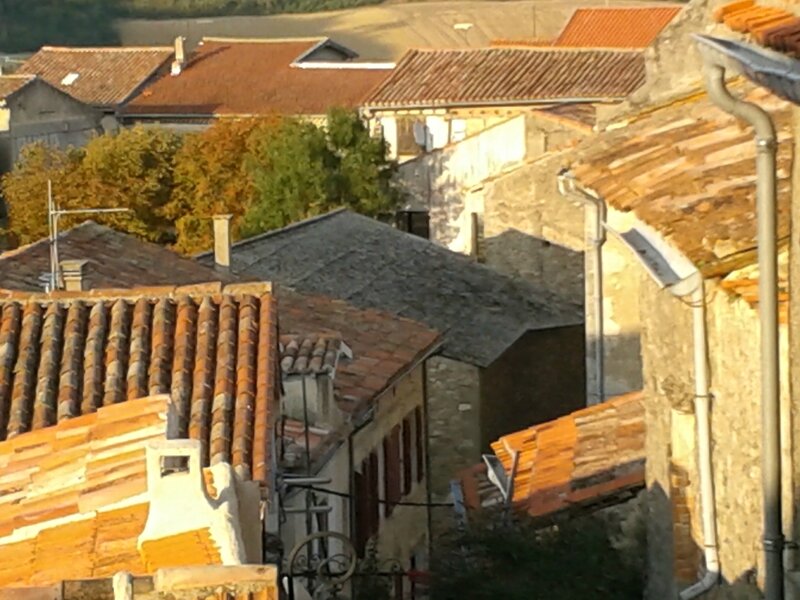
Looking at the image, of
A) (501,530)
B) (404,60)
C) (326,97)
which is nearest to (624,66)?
(404,60)

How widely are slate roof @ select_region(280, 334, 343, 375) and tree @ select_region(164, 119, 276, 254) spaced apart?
27898 millimetres

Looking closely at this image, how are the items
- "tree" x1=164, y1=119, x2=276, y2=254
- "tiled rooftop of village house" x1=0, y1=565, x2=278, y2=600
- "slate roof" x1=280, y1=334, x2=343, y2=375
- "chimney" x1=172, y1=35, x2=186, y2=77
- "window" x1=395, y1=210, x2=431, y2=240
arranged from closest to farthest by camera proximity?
"tiled rooftop of village house" x1=0, y1=565, x2=278, y2=600
"slate roof" x1=280, y1=334, x2=343, y2=375
"window" x1=395, y1=210, x2=431, y2=240
"tree" x1=164, y1=119, x2=276, y2=254
"chimney" x1=172, y1=35, x2=186, y2=77

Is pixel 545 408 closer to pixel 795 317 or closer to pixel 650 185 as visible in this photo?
pixel 650 185

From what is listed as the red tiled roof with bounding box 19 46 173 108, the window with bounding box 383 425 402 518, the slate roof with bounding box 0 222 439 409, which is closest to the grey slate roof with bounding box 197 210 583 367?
the slate roof with bounding box 0 222 439 409

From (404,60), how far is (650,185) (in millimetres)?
43671

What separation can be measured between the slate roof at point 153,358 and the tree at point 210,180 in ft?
110

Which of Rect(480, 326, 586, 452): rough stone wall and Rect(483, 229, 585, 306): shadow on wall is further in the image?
Rect(483, 229, 585, 306): shadow on wall

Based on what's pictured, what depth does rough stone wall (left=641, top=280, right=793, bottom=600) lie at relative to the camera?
33.3 feet

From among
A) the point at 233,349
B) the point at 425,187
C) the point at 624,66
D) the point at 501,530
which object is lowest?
the point at 501,530

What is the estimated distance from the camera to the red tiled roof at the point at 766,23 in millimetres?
7828

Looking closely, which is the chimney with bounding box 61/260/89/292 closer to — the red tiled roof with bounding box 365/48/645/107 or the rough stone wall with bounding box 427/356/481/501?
the rough stone wall with bounding box 427/356/481/501

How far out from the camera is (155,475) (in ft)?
29.5

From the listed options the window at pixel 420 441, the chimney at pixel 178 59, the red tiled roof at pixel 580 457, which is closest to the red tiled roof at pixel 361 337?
the window at pixel 420 441

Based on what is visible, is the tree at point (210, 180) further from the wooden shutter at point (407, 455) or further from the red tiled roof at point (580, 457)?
the red tiled roof at point (580, 457)
